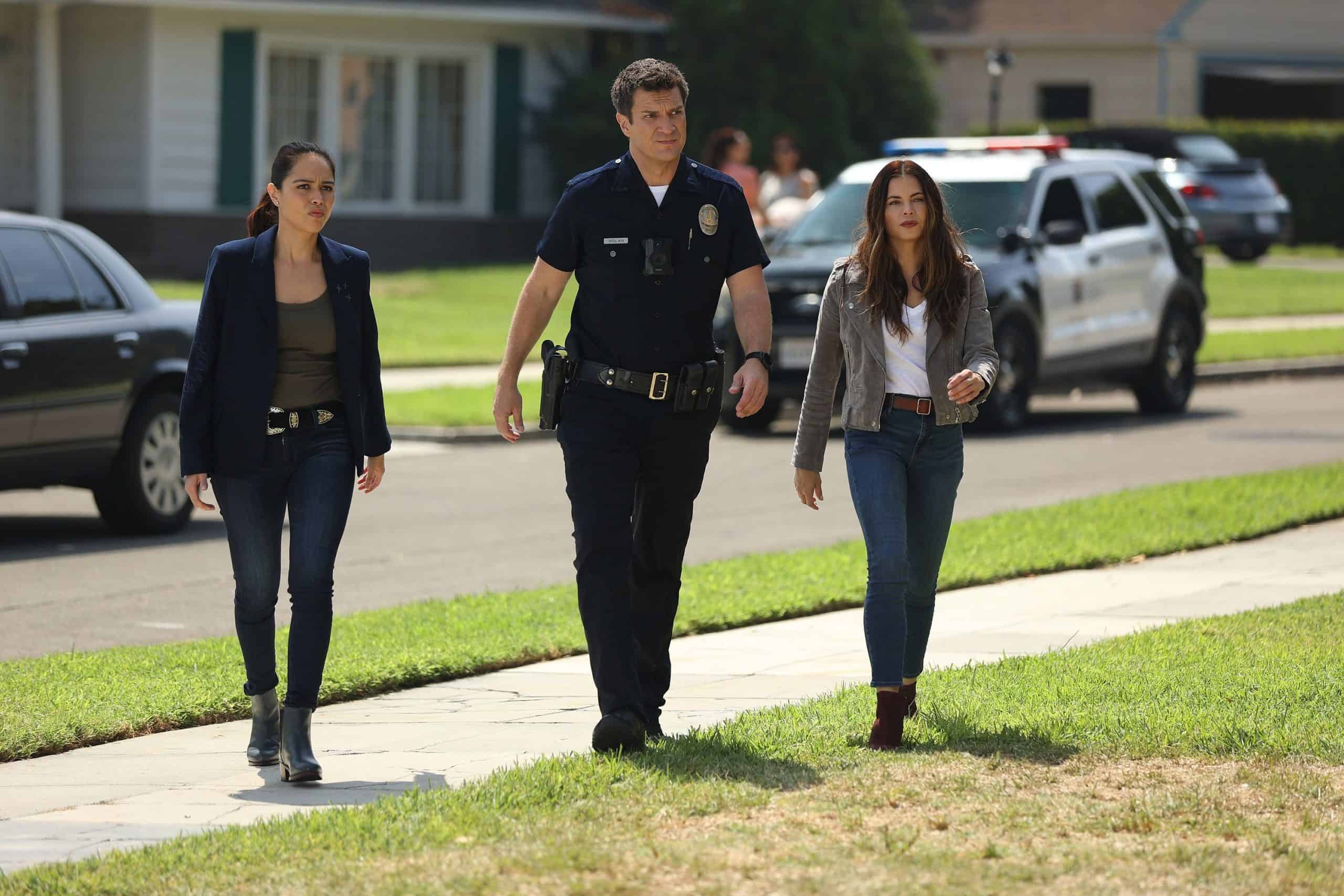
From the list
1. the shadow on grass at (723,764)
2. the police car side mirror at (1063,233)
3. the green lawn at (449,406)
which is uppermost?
the police car side mirror at (1063,233)

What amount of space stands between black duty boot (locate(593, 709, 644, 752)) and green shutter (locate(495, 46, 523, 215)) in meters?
26.3

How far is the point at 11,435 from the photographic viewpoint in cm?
1072

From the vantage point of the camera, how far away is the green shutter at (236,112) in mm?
28562

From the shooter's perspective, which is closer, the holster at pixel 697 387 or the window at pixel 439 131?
the holster at pixel 697 387

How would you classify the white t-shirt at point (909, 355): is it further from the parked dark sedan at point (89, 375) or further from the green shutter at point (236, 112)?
the green shutter at point (236, 112)

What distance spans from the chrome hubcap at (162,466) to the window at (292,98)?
18480 mm

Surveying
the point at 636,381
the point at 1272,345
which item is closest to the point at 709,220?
the point at 636,381

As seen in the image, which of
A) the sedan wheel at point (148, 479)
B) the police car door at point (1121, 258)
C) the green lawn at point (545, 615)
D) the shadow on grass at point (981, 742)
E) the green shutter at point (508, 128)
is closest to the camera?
the shadow on grass at point (981, 742)

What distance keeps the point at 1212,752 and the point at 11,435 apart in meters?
6.79

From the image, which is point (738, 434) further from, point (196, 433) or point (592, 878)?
point (592, 878)

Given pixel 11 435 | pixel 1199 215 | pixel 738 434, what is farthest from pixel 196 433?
pixel 1199 215

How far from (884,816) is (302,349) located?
2192 mm

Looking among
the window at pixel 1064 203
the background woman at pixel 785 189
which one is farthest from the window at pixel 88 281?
the background woman at pixel 785 189

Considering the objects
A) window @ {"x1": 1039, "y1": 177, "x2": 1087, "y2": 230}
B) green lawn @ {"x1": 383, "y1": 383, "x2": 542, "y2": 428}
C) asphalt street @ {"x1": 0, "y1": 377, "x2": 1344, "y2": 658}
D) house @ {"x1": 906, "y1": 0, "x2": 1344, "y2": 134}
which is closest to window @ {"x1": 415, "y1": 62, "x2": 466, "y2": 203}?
house @ {"x1": 906, "y1": 0, "x2": 1344, "y2": 134}
